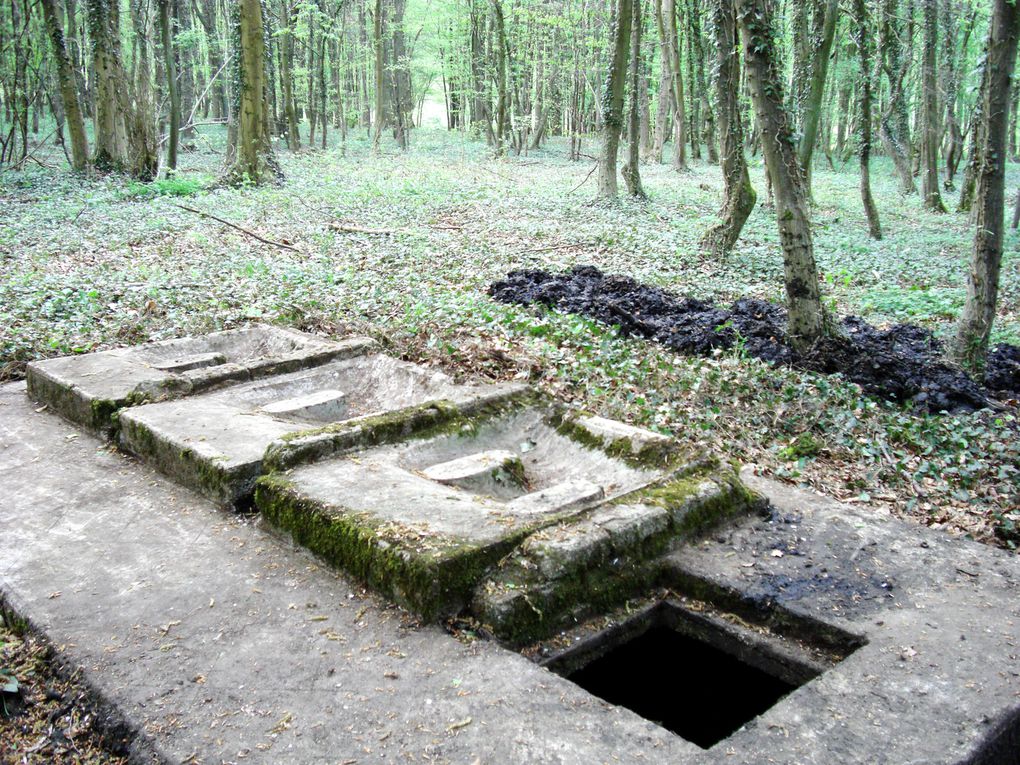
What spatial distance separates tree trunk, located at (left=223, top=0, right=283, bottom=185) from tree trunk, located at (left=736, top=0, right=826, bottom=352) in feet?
40.9

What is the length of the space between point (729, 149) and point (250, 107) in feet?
34.2

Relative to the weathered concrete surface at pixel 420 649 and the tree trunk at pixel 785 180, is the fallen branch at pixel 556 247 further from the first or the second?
the weathered concrete surface at pixel 420 649

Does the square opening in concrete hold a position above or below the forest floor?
below

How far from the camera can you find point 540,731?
8.52 ft

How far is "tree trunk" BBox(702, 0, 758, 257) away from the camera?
11.7 m

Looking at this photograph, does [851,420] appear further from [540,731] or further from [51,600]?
[51,600]

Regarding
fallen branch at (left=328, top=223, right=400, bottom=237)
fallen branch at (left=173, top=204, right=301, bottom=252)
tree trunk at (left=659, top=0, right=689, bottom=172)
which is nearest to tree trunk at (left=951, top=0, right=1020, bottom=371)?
fallen branch at (left=328, top=223, right=400, bottom=237)

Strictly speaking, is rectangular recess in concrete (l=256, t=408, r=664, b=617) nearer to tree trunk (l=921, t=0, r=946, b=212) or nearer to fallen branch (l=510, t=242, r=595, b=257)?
fallen branch (l=510, t=242, r=595, b=257)

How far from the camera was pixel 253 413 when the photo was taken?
213 inches

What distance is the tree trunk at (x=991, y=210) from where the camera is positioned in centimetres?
708

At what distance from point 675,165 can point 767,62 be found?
19791mm

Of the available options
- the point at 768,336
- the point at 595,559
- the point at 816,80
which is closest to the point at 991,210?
the point at 768,336

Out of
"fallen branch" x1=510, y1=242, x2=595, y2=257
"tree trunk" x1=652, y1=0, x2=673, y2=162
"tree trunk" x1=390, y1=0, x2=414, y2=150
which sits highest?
"tree trunk" x1=390, y1=0, x2=414, y2=150

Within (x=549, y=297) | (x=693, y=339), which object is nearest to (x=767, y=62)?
(x=693, y=339)
